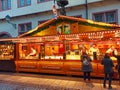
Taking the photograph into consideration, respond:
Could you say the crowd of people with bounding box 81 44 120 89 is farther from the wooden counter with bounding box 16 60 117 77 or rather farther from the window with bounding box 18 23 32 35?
the window with bounding box 18 23 32 35

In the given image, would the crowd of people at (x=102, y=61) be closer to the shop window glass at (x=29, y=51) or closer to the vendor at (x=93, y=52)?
the vendor at (x=93, y=52)

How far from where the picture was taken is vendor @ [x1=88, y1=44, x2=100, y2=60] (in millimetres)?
14734

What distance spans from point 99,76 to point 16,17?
1316 centimetres

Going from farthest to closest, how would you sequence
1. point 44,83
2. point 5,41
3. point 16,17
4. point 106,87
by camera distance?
point 16,17, point 5,41, point 44,83, point 106,87

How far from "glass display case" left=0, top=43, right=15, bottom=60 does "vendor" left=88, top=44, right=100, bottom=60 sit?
19.8 ft

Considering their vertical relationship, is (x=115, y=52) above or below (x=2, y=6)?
below

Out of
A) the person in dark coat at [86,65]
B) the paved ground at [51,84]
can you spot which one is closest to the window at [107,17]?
the person in dark coat at [86,65]

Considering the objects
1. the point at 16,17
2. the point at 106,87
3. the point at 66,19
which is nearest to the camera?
the point at 106,87

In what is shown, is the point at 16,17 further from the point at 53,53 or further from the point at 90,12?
the point at 53,53

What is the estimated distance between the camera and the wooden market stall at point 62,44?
567 inches

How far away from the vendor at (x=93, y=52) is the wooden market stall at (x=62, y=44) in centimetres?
18

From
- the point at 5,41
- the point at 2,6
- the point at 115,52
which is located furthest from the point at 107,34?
the point at 2,6

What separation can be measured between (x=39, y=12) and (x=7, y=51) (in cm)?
561

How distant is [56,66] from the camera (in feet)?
52.5
